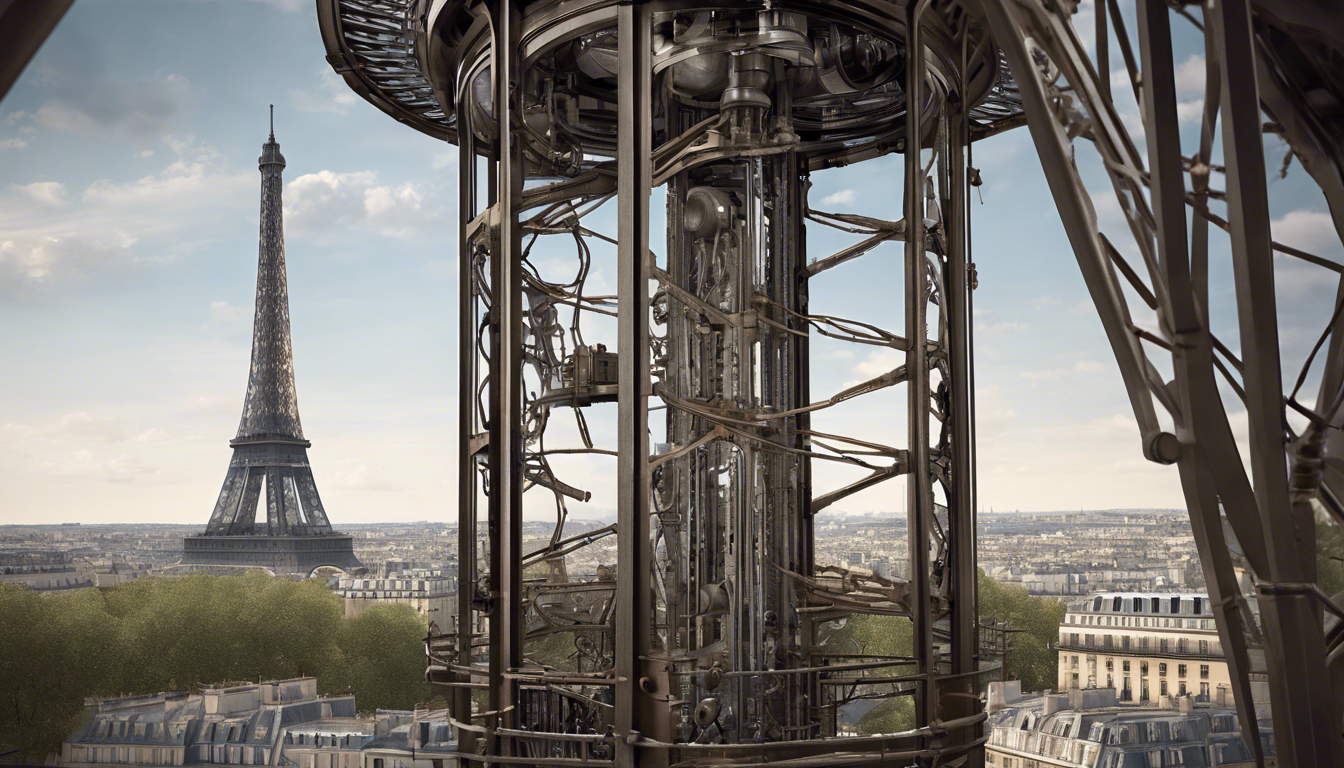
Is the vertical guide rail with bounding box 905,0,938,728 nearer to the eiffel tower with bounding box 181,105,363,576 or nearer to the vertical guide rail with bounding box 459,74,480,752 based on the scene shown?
the vertical guide rail with bounding box 459,74,480,752

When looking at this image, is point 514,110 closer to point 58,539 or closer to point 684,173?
point 684,173

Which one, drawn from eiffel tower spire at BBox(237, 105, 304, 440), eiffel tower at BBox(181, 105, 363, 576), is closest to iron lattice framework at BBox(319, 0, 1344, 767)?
eiffel tower at BBox(181, 105, 363, 576)

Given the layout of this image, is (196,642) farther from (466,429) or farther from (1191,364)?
(1191,364)

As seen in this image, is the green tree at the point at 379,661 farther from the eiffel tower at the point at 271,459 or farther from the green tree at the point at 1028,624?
the green tree at the point at 1028,624

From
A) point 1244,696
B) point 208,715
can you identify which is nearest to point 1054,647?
point 208,715

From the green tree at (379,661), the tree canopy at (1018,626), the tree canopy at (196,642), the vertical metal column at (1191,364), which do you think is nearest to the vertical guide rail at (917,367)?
the vertical metal column at (1191,364)

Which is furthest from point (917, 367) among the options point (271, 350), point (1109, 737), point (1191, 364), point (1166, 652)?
point (271, 350)
